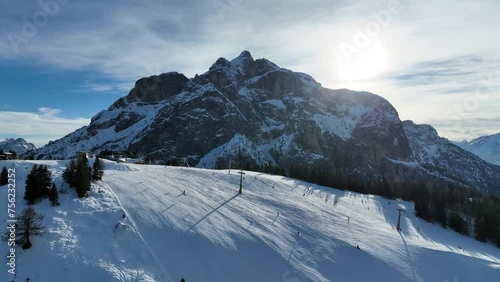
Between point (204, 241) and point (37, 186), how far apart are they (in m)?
18.1

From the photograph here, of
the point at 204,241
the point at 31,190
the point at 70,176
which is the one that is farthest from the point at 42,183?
the point at 204,241

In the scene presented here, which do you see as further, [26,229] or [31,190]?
[31,190]

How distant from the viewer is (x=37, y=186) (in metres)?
36.6

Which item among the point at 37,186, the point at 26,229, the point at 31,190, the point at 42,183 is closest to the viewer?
the point at 26,229

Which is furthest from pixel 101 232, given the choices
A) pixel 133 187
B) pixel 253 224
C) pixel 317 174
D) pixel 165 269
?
pixel 317 174

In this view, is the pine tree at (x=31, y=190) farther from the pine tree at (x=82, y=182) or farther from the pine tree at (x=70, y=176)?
the pine tree at (x=70, y=176)

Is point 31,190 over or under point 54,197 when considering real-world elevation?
over

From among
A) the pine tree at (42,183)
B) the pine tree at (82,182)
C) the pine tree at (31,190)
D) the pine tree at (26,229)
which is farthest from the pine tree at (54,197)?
the pine tree at (26,229)

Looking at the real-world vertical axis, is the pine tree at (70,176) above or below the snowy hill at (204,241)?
above

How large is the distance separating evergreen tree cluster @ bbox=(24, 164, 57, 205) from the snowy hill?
3.27ft

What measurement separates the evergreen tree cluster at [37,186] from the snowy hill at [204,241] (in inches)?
39.2

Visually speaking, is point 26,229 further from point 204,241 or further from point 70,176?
point 204,241

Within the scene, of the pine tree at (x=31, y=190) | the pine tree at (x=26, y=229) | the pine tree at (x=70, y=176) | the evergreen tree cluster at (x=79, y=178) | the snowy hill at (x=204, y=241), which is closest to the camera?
the pine tree at (x=26, y=229)

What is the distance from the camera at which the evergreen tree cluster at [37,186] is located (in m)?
35.9
